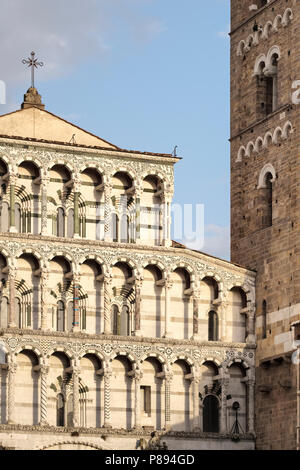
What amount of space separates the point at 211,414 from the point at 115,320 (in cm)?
362

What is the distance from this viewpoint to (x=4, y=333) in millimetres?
66875

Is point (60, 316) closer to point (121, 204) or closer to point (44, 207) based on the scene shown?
point (44, 207)

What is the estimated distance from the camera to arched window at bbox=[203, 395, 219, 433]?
227 feet

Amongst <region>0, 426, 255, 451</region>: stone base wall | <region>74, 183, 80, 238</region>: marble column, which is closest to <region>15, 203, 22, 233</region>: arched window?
<region>74, 183, 80, 238</region>: marble column

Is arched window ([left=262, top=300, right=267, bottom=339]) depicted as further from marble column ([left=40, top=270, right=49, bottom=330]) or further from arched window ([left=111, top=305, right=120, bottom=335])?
marble column ([left=40, top=270, right=49, bottom=330])

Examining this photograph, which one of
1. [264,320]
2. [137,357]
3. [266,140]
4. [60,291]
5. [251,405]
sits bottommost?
[251,405]

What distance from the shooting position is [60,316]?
Result: 68188 mm

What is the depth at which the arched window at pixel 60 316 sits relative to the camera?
6806 cm

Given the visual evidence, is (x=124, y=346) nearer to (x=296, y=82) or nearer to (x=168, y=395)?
(x=168, y=395)

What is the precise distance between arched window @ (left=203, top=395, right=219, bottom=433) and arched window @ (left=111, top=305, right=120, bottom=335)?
9.92 ft

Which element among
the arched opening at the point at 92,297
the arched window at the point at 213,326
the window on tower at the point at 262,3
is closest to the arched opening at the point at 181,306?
the arched window at the point at 213,326

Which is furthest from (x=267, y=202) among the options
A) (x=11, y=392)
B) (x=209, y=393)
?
(x=11, y=392)
